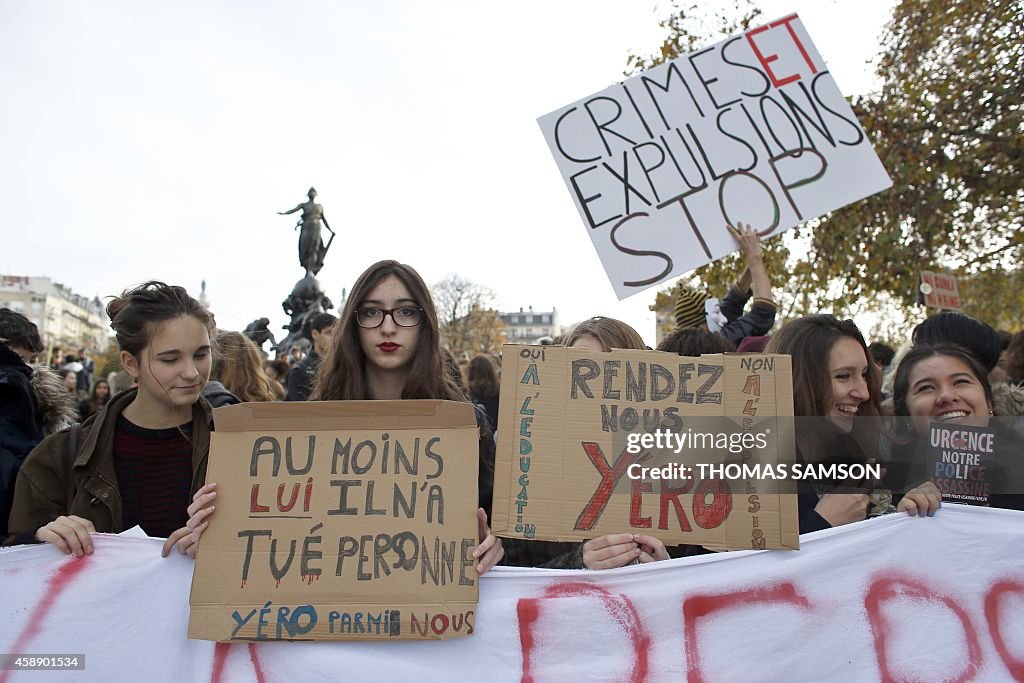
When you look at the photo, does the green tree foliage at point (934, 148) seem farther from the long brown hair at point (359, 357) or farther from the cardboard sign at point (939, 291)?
the long brown hair at point (359, 357)

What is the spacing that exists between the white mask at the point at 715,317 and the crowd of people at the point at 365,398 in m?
1.52

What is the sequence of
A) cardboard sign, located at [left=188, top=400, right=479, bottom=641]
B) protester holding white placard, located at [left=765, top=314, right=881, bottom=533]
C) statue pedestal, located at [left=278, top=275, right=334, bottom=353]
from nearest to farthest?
cardboard sign, located at [left=188, top=400, right=479, bottom=641]
protester holding white placard, located at [left=765, top=314, right=881, bottom=533]
statue pedestal, located at [left=278, top=275, right=334, bottom=353]

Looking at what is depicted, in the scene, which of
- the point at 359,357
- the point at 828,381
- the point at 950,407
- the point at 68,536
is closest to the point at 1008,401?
the point at 950,407

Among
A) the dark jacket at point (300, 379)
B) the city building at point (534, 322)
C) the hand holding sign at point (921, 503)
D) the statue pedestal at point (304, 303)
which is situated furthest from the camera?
the city building at point (534, 322)

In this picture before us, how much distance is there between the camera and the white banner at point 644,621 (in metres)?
2.09

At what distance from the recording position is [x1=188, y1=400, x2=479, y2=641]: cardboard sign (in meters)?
1.99

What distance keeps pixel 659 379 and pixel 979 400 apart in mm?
1179

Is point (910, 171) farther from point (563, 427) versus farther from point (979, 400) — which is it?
point (563, 427)

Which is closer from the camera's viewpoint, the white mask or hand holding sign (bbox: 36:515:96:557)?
hand holding sign (bbox: 36:515:96:557)

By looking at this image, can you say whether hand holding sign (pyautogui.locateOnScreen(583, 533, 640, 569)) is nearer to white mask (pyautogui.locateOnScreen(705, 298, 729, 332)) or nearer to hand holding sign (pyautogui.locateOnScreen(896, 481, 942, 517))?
hand holding sign (pyautogui.locateOnScreen(896, 481, 942, 517))

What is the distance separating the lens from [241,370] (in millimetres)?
4227

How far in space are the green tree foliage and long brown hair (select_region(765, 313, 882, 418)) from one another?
6297mm

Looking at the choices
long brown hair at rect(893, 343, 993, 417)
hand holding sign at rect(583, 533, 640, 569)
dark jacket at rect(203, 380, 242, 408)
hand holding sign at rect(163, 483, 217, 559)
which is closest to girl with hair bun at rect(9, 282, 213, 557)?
hand holding sign at rect(163, 483, 217, 559)

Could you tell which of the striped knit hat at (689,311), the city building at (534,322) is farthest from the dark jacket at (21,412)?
the city building at (534,322)
